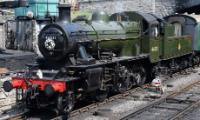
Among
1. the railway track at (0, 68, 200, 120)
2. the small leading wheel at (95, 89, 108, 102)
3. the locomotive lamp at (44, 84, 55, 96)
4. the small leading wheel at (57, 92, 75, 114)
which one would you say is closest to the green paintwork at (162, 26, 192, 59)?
the railway track at (0, 68, 200, 120)

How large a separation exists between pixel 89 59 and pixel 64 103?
1.41 metres

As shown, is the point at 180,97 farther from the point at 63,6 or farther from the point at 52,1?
the point at 52,1

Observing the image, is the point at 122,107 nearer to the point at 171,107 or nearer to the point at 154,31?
the point at 171,107

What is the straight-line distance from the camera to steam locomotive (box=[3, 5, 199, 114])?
427 inches

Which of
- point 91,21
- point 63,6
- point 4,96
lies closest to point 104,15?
point 91,21

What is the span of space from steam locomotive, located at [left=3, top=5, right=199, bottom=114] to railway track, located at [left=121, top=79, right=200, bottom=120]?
5.02 feet

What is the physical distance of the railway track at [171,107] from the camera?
10594 millimetres

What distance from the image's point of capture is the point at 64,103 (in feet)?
35.4

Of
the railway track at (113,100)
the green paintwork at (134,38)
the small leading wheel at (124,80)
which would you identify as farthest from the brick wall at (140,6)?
the small leading wheel at (124,80)

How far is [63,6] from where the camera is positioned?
11.3 metres

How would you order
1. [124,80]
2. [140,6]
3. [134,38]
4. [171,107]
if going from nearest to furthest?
1. [171,107]
2. [124,80]
3. [134,38]
4. [140,6]

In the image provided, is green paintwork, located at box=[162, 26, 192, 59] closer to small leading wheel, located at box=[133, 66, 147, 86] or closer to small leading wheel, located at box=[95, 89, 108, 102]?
small leading wheel, located at box=[133, 66, 147, 86]

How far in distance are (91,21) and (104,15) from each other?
74 centimetres

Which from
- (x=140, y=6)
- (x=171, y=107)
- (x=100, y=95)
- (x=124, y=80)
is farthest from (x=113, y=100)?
(x=140, y=6)
